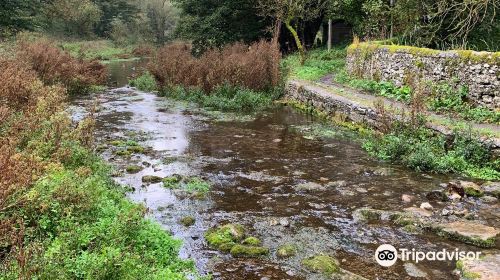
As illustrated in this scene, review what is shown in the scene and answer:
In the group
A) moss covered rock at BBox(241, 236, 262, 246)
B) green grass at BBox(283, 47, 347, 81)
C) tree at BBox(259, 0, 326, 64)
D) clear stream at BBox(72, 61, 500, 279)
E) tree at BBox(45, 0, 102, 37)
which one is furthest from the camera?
tree at BBox(45, 0, 102, 37)

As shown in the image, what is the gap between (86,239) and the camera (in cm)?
491

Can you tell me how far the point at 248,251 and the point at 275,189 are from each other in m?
2.98

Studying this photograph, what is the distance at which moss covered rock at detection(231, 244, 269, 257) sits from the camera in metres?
6.23

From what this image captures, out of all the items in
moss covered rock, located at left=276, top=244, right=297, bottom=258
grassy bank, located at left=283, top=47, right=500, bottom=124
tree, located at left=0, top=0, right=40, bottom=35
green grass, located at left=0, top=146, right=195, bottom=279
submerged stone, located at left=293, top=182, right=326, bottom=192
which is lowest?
submerged stone, located at left=293, top=182, right=326, bottom=192

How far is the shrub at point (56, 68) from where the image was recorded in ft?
68.9

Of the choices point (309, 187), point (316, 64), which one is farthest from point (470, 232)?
point (316, 64)

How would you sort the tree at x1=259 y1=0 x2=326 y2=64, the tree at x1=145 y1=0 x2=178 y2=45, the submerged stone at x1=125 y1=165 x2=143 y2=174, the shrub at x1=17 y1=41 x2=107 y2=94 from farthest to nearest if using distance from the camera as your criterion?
the tree at x1=145 y1=0 x2=178 y2=45 < the tree at x1=259 y1=0 x2=326 y2=64 < the shrub at x1=17 y1=41 x2=107 y2=94 < the submerged stone at x1=125 y1=165 x2=143 y2=174

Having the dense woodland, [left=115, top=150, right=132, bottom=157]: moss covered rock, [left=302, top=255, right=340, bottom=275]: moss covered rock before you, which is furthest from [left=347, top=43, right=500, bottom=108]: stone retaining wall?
[left=115, top=150, right=132, bottom=157]: moss covered rock

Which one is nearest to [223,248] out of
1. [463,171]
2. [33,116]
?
[33,116]

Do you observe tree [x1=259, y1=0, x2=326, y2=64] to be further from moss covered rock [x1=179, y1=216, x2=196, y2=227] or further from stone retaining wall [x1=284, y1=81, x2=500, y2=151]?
moss covered rock [x1=179, y1=216, x2=196, y2=227]

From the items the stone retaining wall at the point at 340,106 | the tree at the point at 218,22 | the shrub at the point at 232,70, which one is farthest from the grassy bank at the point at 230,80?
the tree at the point at 218,22

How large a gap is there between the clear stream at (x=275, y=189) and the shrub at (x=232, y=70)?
12.6 ft

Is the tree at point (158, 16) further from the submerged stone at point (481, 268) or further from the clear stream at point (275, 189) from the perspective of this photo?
the submerged stone at point (481, 268)

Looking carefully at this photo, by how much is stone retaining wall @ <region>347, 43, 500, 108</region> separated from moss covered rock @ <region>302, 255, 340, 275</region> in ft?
26.7
